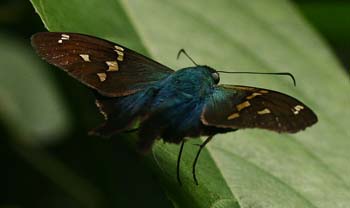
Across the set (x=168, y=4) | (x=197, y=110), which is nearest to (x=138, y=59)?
(x=197, y=110)

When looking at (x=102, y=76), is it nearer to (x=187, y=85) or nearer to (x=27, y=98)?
(x=187, y=85)

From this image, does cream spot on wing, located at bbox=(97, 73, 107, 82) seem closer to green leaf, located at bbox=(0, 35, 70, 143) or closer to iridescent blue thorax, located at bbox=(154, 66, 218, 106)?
iridescent blue thorax, located at bbox=(154, 66, 218, 106)

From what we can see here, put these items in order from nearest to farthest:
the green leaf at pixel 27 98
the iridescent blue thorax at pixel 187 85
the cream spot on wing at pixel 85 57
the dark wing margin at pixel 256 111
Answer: the dark wing margin at pixel 256 111, the iridescent blue thorax at pixel 187 85, the cream spot on wing at pixel 85 57, the green leaf at pixel 27 98

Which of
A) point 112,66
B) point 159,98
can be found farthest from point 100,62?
point 159,98

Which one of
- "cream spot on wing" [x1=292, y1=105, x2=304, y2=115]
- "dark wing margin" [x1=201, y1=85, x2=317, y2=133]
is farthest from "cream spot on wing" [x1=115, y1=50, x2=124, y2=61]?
"cream spot on wing" [x1=292, y1=105, x2=304, y2=115]

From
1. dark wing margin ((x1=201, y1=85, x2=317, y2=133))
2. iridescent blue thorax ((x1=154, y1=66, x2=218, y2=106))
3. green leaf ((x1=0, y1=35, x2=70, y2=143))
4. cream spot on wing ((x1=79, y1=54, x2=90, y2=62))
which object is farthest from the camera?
green leaf ((x1=0, y1=35, x2=70, y2=143))

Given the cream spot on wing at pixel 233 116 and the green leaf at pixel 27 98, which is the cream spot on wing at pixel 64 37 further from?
the green leaf at pixel 27 98

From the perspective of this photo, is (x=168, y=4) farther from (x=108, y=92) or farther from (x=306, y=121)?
(x=306, y=121)

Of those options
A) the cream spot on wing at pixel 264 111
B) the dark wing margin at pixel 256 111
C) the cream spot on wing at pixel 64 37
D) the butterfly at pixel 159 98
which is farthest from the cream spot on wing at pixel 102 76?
the cream spot on wing at pixel 264 111
